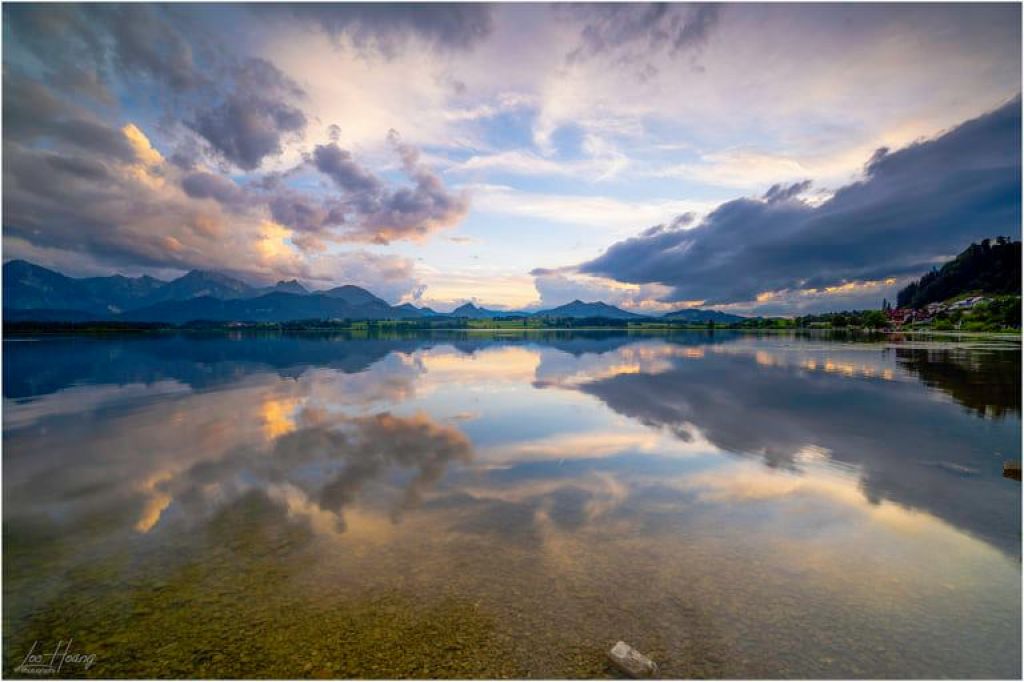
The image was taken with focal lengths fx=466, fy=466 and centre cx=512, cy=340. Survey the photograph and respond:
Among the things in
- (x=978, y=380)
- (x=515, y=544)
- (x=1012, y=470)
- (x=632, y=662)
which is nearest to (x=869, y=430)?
(x=1012, y=470)

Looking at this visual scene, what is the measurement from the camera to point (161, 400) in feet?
135

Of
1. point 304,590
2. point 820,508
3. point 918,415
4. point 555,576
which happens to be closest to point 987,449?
point 918,415

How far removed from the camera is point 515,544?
1391cm

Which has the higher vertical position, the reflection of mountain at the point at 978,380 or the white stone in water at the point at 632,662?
the reflection of mountain at the point at 978,380

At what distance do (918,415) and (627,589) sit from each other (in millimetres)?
32247

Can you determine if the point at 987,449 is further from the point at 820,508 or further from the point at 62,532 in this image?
the point at 62,532

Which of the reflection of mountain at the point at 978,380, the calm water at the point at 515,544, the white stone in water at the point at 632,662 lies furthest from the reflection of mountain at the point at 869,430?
the white stone in water at the point at 632,662

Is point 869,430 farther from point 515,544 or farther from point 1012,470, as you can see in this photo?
point 515,544

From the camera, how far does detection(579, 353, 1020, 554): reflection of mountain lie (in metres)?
17.3

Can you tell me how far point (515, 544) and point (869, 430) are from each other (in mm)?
25529

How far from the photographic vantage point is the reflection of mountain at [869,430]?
17.3m

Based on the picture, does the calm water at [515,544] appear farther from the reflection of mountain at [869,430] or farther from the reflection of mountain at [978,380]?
the reflection of mountain at [978,380]

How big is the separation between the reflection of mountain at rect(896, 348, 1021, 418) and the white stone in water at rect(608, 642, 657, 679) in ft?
121

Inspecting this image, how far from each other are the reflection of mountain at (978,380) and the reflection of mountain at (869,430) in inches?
91.9
